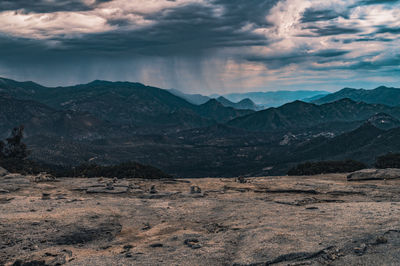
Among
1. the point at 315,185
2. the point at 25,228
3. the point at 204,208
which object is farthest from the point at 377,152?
the point at 25,228

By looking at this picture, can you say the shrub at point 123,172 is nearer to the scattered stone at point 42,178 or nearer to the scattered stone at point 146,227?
the scattered stone at point 42,178

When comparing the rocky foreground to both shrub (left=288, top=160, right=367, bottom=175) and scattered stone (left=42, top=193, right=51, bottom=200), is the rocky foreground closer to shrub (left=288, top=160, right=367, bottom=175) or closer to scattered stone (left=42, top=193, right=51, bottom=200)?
scattered stone (left=42, top=193, right=51, bottom=200)

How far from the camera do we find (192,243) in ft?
57.0

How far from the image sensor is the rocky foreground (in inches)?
Answer: 599

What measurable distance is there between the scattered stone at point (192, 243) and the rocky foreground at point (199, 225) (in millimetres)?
52

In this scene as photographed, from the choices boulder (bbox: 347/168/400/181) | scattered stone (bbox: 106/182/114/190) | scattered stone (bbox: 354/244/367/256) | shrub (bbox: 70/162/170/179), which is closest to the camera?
scattered stone (bbox: 354/244/367/256)

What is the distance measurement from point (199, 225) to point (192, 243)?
3.94m

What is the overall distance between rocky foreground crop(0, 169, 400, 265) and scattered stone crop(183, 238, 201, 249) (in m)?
0.05

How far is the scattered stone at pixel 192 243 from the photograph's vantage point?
55.1 feet

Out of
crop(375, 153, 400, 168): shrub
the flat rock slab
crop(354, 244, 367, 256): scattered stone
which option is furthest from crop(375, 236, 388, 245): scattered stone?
crop(375, 153, 400, 168): shrub

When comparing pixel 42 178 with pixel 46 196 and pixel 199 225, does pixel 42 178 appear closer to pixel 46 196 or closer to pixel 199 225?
pixel 46 196

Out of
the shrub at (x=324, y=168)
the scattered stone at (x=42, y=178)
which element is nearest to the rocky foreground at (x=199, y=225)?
the scattered stone at (x=42, y=178)

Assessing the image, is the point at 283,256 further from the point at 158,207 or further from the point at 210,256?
the point at 158,207

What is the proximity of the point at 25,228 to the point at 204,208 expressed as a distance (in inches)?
467
